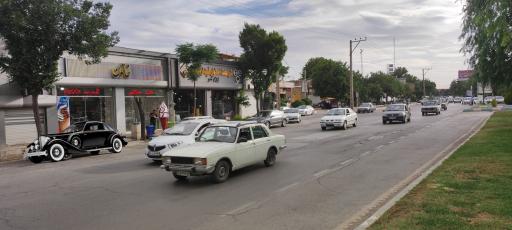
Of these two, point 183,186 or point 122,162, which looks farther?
point 122,162

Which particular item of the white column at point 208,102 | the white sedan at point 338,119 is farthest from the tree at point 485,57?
the white column at point 208,102

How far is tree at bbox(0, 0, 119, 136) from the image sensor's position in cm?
1944

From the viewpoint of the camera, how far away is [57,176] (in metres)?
14.1

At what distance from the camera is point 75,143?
19.3 m

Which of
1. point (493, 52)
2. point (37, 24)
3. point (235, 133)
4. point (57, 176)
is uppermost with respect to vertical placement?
point (37, 24)

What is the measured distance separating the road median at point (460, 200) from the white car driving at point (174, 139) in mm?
8043

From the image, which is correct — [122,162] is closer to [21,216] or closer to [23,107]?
[21,216]

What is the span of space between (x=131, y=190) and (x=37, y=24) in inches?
466

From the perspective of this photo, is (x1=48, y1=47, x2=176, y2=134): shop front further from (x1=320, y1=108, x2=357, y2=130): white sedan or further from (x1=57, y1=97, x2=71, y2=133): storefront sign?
(x1=320, y1=108, x2=357, y2=130): white sedan

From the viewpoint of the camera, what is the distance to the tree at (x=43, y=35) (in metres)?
19.4

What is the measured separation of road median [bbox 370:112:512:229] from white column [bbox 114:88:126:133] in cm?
2261

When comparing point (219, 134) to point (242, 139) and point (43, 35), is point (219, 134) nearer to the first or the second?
point (242, 139)

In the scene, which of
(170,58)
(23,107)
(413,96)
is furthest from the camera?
(413,96)

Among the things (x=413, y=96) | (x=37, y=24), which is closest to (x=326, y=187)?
(x=37, y=24)
